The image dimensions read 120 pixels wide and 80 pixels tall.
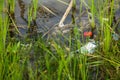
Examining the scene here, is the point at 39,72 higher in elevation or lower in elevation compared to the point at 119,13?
lower

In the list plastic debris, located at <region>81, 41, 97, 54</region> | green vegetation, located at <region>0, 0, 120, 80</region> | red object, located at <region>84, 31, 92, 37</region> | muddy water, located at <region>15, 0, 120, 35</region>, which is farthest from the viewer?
muddy water, located at <region>15, 0, 120, 35</region>

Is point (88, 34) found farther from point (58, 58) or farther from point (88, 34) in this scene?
point (58, 58)

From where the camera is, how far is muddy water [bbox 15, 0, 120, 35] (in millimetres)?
2963

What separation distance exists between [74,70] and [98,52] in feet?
1.24

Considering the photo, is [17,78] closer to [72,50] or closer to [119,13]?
[72,50]

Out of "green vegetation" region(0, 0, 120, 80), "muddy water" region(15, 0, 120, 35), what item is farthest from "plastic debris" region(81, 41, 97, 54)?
"muddy water" region(15, 0, 120, 35)

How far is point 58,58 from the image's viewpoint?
95.0 inches

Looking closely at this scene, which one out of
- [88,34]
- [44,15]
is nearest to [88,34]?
[88,34]

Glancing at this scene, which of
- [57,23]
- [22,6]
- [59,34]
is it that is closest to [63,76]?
[59,34]

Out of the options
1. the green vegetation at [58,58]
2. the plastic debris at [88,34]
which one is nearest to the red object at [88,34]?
the plastic debris at [88,34]

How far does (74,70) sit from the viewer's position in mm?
2127

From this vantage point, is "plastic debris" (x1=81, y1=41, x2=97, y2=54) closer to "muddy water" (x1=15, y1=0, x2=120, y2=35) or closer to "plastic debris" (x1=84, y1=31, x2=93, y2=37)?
"plastic debris" (x1=84, y1=31, x2=93, y2=37)

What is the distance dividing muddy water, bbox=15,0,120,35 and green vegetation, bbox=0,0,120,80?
0.23 meters

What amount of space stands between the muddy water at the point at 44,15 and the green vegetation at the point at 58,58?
235 mm
